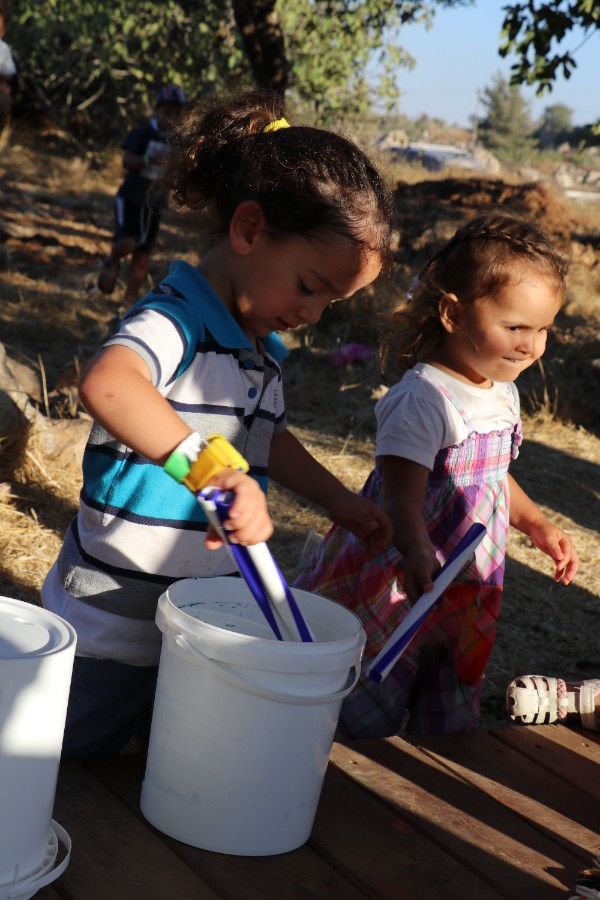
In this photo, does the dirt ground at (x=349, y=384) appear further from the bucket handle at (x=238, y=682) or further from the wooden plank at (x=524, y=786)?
the bucket handle at (x=238, y=682)

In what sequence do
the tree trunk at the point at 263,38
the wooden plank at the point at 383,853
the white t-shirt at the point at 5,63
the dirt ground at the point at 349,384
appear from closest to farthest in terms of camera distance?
the wooden plank at the point at 383,853 < the dirt ground at the point at 349,384 < the white t-shirt at the point at 5,63 < the tree trunk at the point at 263,38

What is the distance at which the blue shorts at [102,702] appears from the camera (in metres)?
1.95

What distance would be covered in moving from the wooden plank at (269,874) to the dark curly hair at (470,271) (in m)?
1.28

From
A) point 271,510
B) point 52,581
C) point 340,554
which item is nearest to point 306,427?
point 271,510

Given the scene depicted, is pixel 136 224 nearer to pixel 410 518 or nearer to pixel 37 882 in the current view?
pixel 410 518

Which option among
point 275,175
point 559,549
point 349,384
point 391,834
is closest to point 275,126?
point 275,175

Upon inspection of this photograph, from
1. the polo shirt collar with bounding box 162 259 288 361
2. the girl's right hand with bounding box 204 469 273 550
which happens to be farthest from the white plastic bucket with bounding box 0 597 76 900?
the polo shirt collar with bounding box 162 259 288 361

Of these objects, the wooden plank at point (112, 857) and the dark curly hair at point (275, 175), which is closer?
the wooden plank at point (112, 857)

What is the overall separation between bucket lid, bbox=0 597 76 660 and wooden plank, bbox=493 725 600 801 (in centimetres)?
130

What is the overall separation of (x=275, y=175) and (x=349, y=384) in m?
4.67

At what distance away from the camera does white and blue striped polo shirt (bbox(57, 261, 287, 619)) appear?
184cm

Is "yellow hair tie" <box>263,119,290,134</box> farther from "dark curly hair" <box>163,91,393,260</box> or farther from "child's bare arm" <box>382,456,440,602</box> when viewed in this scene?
"child's bare arm" <box>382,456,440,602</box>

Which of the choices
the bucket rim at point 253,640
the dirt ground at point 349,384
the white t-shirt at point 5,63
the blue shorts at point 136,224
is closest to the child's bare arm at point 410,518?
the bucket rim at point 253,640

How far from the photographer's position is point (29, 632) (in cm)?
147
